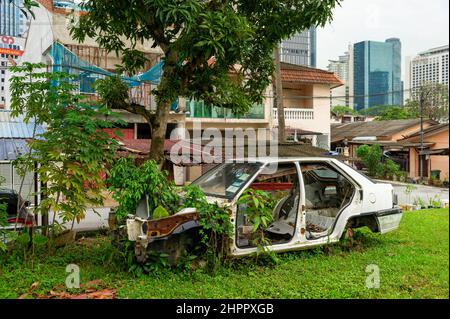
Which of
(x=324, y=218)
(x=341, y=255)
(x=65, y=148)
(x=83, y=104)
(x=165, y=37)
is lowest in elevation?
(x=341, y=255)

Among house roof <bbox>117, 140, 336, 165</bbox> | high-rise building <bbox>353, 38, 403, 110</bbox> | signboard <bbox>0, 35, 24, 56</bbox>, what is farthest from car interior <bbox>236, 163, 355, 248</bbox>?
signboard <bbox>0, 35, 24, 56</bbox>

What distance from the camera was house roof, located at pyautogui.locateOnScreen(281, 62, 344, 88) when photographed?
21656mm

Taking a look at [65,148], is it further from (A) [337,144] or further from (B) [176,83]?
(A) [337,144]

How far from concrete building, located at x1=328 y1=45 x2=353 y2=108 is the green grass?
31.1ft

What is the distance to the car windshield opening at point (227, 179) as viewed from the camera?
16.8ft

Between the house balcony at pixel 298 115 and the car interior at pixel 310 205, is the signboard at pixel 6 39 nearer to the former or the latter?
the house balcony at pixel 298 115

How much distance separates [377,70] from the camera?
12.9m

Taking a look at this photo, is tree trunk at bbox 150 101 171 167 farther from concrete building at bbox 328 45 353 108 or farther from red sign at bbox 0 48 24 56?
red sign at bbox 0 48 24 56

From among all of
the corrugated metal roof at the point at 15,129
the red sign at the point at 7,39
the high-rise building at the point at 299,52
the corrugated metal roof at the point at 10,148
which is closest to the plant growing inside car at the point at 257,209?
the corrugated metal roof at the point at 10,148

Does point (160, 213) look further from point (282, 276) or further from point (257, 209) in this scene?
point (282, 276)

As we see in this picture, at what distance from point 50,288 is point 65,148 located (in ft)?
5.29

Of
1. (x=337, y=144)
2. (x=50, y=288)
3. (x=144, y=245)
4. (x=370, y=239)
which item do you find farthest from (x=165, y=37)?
(x=337, y=144)

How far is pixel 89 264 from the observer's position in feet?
16.8

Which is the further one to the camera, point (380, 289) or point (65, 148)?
point (65, 148)
